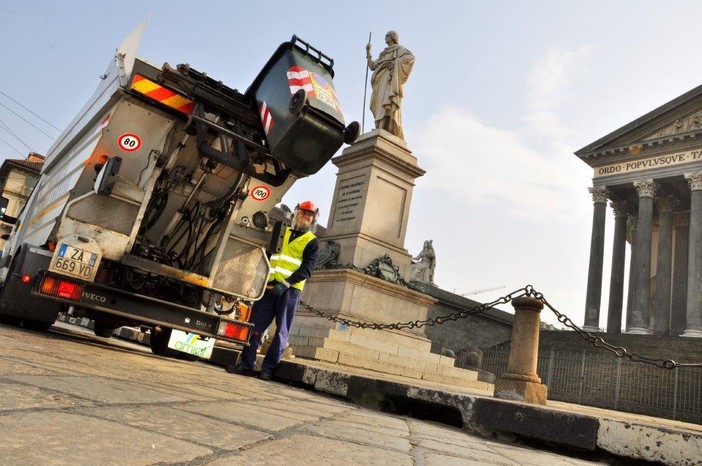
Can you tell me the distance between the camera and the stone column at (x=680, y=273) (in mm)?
32375

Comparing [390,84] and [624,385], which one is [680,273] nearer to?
[624,385]

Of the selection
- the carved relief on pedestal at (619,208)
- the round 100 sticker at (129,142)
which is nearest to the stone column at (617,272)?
the carved relief on pedestal at (619,208)

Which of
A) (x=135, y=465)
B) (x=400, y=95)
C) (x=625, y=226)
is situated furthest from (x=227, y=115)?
(x=625, y=226)

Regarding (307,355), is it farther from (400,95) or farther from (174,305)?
(400,95)

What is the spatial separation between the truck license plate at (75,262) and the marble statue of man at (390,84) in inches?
349

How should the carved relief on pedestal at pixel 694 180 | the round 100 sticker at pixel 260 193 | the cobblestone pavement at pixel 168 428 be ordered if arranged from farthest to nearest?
the carved relief on pedestal at pixel 694 180, the round 100 sticker at pixel 260 193, the cobblestone pavement at pixel 168 428

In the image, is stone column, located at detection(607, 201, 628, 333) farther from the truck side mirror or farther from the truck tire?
the truck side mirror

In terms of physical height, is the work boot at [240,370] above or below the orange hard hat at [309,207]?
below

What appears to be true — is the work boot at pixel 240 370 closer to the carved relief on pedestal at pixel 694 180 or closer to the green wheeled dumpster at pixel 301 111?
the green wheeled dumpster at pixel 301 111

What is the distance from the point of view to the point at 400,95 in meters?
13.1

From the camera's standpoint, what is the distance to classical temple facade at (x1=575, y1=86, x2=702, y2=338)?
29000 millimetres

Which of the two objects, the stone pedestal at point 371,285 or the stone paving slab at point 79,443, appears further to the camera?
the stone pedestal at point 371,285

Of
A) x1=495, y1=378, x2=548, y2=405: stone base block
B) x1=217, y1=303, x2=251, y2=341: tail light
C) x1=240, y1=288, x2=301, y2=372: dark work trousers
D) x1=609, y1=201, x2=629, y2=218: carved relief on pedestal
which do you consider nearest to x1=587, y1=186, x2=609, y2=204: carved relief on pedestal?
x1=609, y1=201, x2=629, y2=218: carved relief on pedestal

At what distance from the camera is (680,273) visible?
34.0 m
